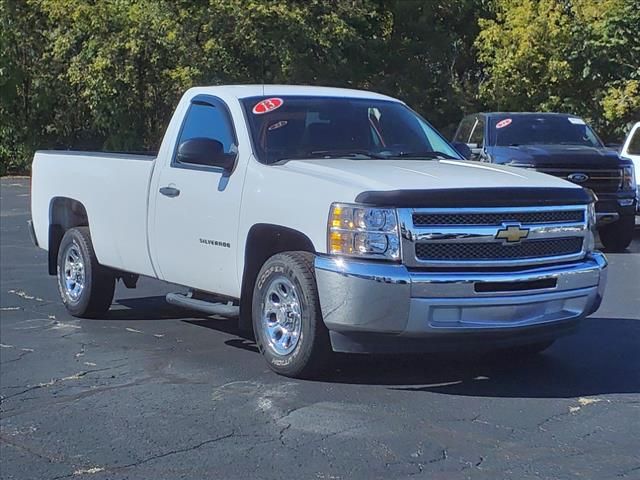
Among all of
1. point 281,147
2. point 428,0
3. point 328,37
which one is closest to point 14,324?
point 281,147

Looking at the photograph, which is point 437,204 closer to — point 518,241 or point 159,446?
point 518,241

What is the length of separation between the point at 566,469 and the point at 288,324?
2.21m

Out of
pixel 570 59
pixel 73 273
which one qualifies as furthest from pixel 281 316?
pixel 570 59

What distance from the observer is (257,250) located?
22.9 ft

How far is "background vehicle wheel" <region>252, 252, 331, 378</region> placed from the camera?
6.35 metres

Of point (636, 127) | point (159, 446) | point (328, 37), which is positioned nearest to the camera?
point (159, 446)

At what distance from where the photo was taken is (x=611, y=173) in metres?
13.7

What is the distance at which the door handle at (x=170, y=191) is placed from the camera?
25.2 ft

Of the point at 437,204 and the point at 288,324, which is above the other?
the point at 437,204

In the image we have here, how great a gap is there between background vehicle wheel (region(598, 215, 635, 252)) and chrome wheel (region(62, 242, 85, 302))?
300 inches

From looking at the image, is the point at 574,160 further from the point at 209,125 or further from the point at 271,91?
the point at 209,125

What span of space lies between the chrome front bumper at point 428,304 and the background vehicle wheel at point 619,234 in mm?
7792

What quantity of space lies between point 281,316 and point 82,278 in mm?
3027

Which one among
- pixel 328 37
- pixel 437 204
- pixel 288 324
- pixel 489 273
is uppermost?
pixel 328 37
